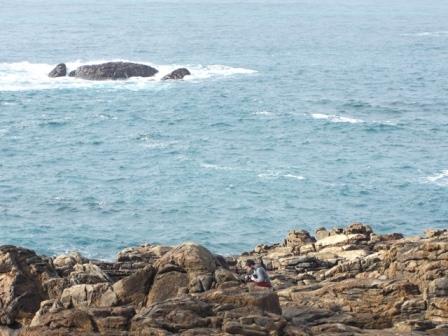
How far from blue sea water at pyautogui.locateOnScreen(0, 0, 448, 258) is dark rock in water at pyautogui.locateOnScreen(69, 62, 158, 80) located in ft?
9.03

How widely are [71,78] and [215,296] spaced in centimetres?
10905

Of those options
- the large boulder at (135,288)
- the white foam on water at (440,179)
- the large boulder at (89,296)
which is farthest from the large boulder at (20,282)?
the white foam on water at (440,179)

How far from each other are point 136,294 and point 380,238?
67.8 feet

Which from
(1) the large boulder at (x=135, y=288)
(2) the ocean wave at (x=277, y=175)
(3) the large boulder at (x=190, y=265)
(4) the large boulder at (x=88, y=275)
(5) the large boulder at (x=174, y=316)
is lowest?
(2) the ocean wave at (x=277, y=175)

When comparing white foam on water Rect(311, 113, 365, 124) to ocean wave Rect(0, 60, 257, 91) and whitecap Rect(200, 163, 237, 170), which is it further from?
ocean wave Rect(0, 60, 257, 91)

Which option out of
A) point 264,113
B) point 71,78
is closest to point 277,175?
point 264,113

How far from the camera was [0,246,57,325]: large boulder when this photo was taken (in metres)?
36.5

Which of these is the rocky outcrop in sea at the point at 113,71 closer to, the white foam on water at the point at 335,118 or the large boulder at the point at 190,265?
the white foam on water at the point at 335,118

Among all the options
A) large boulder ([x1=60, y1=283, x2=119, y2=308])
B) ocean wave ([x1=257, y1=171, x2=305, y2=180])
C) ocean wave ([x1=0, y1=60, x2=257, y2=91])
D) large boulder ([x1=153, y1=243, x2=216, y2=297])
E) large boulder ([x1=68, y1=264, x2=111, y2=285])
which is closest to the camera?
large boulder ([x1=60, y1=283, x2=119, y2=308])

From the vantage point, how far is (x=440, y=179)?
85.9 metres

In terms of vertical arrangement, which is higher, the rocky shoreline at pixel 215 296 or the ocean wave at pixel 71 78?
the rocky shoreline at pixel 215 296

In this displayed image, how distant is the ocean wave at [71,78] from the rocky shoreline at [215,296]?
87540mm

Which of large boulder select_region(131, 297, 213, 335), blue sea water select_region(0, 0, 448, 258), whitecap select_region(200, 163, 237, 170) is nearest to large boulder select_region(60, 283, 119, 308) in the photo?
large boulder select_region(131, 297, 213, 335)

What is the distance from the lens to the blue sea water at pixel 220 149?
245ft
